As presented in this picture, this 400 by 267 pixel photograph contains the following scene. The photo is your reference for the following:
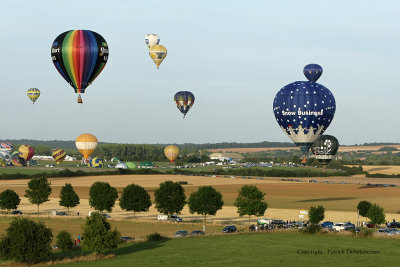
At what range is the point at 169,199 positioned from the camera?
327 ft

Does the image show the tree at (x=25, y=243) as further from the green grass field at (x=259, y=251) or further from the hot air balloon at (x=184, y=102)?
the hot air balloon at (x=184, y=102)

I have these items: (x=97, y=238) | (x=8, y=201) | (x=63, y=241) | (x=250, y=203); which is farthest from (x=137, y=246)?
(x=8, y=201)

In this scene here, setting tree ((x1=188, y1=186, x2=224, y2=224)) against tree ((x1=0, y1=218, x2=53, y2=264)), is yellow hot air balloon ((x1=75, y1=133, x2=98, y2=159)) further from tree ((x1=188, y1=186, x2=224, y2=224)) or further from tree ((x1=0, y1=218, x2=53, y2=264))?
tree ((x1=0, y1=218, x2=53, y2=264))

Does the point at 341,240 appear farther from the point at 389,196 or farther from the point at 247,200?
the point at 389,196

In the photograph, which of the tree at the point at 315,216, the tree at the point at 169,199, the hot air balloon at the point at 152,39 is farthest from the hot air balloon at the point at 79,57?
the hot air balloon at the point at 152,39

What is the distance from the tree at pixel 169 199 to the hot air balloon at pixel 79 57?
19.5m

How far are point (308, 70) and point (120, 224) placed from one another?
63.9m

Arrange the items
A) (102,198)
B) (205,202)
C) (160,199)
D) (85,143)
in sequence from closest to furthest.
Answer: (205,202) → (160,199) → (102,198) → (85,143)

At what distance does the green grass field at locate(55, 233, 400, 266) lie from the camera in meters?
59.9

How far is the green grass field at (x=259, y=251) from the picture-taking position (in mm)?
59875

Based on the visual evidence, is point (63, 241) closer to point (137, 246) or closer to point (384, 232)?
point (137, 246)

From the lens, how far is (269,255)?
6350 centimetres

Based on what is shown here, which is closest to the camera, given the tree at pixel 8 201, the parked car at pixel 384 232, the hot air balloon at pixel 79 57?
the parked car at pixel 384 232

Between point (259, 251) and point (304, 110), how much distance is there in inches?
1852
